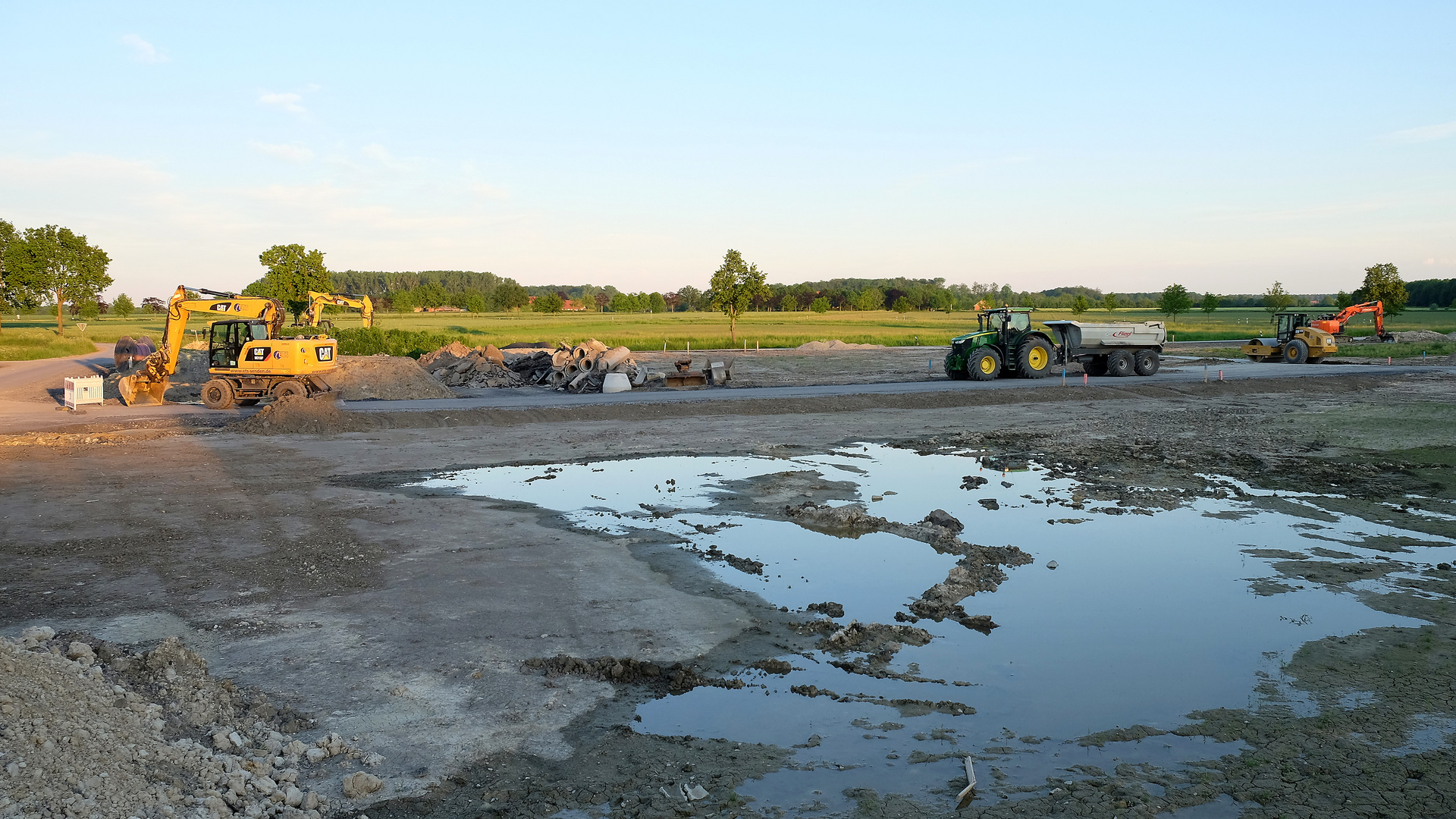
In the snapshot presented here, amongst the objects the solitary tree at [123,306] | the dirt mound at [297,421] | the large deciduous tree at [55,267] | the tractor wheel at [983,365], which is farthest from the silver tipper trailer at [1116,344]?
the solitary tree at [123,306]

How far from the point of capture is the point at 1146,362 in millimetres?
33031

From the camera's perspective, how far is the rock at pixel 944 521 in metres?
11.8

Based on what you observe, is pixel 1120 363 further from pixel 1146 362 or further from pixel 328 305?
pixel 328 305

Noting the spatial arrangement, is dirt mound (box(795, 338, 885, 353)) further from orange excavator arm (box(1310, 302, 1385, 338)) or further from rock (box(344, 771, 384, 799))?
rock (box(344, 771, 384, 799))

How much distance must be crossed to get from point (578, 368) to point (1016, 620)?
2535 cm

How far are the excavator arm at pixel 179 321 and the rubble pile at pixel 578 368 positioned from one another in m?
8.69

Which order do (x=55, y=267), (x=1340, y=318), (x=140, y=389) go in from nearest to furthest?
(x=140, y=389) → (x=1340, y=318) → (x=55, y=267)

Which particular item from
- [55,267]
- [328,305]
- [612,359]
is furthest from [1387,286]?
[55,267]

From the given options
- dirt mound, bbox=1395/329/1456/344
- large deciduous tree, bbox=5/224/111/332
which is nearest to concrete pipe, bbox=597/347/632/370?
dirt mound, bbox=1395/329/1456/344

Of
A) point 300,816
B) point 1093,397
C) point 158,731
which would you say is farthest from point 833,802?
point 1093,397

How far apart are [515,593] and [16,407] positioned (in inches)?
972

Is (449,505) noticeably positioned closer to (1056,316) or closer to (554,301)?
(1056,316)

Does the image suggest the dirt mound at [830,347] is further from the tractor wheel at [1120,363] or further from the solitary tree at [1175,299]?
the solitary tree at [1175,299]

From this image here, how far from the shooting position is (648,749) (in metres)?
5.95
